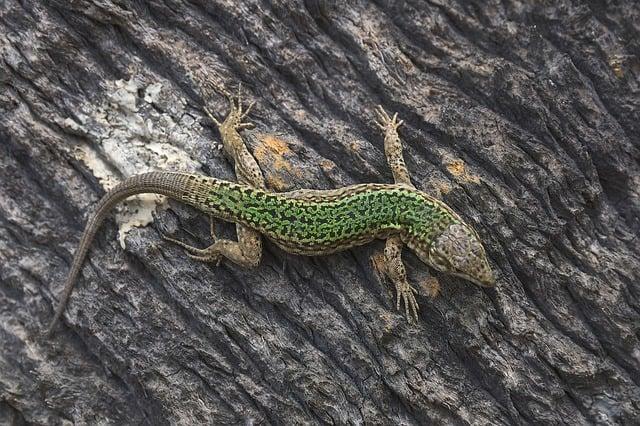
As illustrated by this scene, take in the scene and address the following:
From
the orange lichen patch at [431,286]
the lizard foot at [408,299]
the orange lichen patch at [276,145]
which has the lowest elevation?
the lizard foot at [408,299]

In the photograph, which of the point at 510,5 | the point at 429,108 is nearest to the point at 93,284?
the point at 429,108

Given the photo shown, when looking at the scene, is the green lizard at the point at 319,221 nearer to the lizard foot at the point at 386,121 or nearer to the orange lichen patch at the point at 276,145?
the orange lichen patch at the point at 276,145

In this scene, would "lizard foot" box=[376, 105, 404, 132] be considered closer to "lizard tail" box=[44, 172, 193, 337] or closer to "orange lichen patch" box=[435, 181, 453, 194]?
"orange lichen patch" box=[435, 181, 453, 194]

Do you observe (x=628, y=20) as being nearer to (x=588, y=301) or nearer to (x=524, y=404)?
(x=588, y=301)

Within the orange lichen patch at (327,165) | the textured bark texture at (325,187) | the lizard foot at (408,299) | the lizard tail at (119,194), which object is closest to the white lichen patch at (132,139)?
the textured bark texture at (325,187)

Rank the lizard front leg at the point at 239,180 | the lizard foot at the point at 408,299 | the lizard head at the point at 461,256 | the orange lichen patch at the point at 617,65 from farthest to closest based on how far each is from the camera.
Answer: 1. the orange lichen patch at the point at 617,65
2. the lizard front leg at the point at 239,180
3. the lizard foot at the point at 408,299
4. the lizard head at the point at 461,256

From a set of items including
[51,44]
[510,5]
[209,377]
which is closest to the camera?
[209,377]

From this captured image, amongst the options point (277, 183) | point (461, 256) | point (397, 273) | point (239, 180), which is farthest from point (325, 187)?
point (461, 256)
